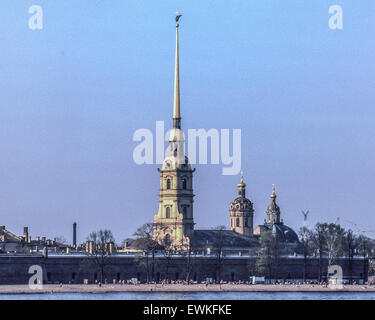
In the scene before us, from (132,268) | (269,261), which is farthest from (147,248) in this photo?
(269,261)

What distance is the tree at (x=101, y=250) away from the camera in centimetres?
17888

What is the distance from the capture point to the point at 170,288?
539 ft

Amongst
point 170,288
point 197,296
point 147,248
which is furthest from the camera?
point 147,248

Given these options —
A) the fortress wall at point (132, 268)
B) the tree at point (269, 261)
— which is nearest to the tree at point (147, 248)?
the fortress wall at point (132, 268)

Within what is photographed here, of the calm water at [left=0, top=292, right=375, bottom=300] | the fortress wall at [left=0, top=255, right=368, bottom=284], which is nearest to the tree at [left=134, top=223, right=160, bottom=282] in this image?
the fortress wall at [left=0, top=255, right=368, bottom=284]

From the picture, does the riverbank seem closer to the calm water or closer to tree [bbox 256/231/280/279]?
the calm water

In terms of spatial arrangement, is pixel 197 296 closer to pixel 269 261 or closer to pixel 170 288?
pixel 170 288

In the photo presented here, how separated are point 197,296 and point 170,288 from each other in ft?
53.4

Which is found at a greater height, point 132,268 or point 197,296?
point 132,268

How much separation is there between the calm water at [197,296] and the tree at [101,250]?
23165mm
